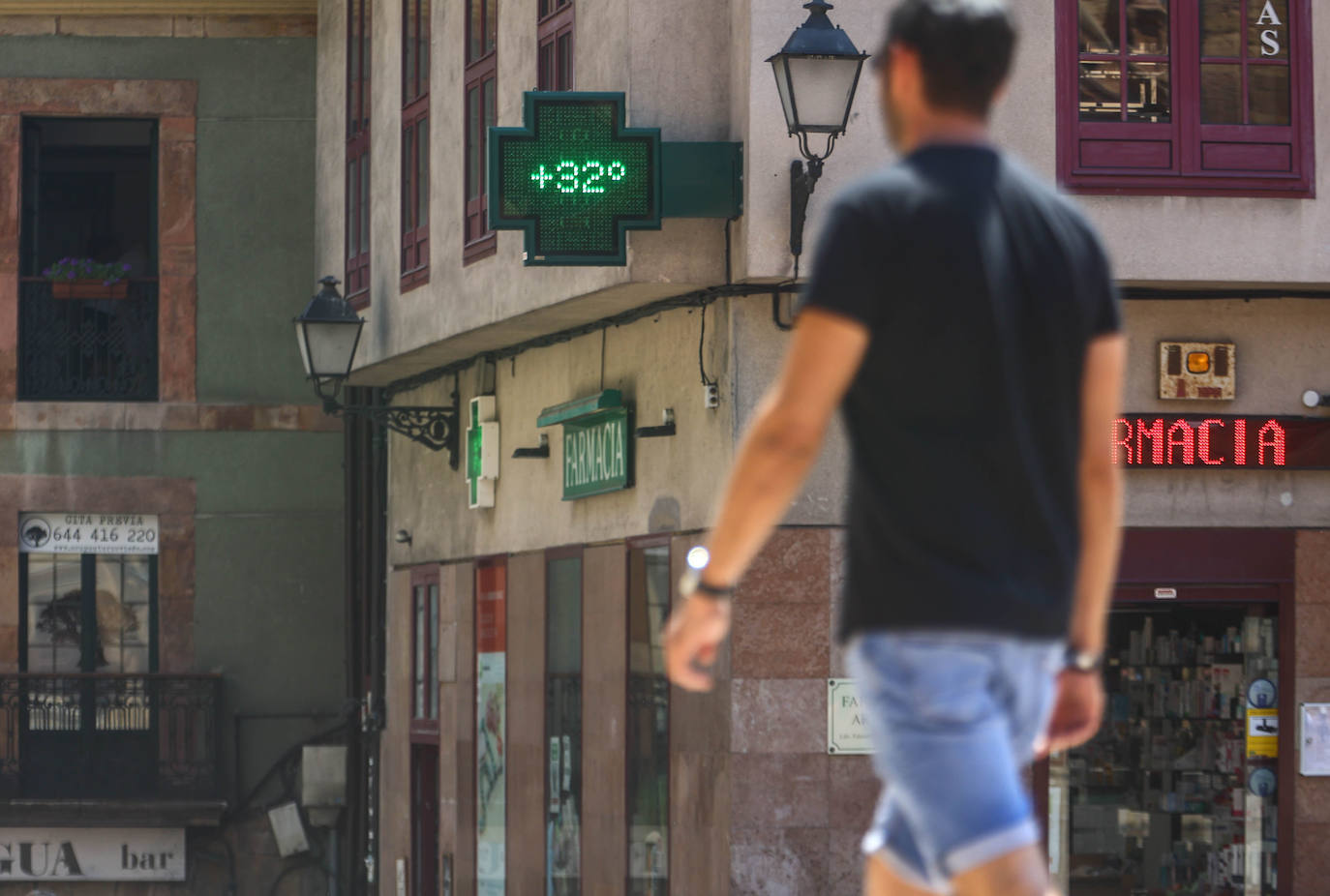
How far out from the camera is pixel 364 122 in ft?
66.6

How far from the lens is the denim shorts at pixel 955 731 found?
11.3 ft

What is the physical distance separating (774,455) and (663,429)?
1030 centimetres

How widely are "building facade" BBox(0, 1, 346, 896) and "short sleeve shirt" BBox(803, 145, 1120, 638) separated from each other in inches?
762

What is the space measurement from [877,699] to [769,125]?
9213 millimetres

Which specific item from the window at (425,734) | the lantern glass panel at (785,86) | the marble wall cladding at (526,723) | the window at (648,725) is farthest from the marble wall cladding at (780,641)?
the window at (425,734)

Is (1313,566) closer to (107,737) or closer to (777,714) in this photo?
(777,714)

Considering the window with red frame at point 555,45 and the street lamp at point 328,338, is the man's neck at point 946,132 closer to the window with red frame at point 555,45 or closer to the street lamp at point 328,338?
the window with red frame at point 555,45

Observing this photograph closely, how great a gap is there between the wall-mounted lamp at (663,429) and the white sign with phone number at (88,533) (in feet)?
32.5

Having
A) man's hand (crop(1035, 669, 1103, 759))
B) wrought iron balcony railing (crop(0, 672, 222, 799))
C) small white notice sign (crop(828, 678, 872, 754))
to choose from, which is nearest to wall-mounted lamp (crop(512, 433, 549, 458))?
small white notice sign (crop(828, 678, 872, 754))

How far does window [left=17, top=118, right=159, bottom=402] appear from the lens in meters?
22.8

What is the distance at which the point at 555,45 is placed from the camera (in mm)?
15109

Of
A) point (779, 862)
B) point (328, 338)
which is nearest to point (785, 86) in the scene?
point (779, 862)

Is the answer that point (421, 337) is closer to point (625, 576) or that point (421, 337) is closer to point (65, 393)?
point (625, 576)

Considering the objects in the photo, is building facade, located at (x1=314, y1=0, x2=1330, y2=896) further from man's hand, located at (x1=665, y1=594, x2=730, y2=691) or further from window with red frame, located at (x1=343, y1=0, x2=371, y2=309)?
man's hand, located at (x1=665, y1=594, x2=730, y2=691)
